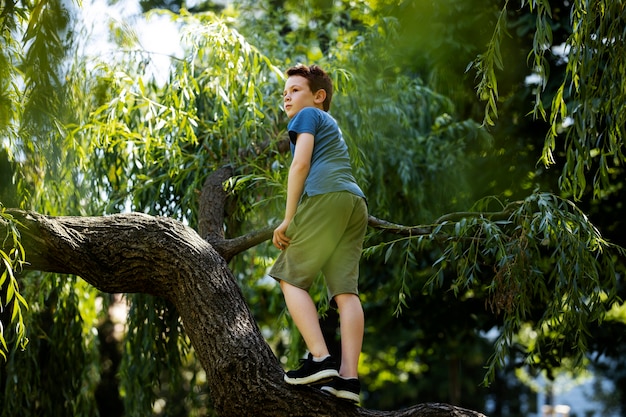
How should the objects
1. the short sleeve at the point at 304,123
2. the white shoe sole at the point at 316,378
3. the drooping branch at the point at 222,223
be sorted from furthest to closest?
the drooping branch at the point at 222,223 < the short sleeve at the point at 304,123 < the white shoe sole at the point at 316,378

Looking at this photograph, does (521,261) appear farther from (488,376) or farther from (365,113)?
(365,113)

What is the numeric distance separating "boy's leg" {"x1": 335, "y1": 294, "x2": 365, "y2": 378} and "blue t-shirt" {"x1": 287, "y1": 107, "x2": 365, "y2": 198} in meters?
0.39

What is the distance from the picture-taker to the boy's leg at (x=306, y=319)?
2.49 m

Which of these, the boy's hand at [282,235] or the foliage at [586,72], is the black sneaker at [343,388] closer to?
the boy's hand at [282,235]

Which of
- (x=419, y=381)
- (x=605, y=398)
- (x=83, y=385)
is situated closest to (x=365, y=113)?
(x=83, y=385)

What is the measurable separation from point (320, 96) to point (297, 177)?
0.39 m

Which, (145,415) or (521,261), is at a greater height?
(521,261)

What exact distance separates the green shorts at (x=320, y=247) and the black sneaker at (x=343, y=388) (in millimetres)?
283

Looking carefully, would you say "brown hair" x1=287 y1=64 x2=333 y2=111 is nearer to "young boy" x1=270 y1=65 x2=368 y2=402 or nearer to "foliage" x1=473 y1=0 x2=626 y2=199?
"young boy" x1=270 y1=65 x2=368 y2=402

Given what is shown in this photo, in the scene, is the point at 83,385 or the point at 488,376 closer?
the point at 488,376

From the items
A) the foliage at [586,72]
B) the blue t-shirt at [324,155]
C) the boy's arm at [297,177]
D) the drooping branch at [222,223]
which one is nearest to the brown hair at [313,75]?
the blue t-shirt at [324,155]

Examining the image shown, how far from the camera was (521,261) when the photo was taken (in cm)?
297

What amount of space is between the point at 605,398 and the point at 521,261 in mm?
14449

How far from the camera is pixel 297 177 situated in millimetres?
2660
